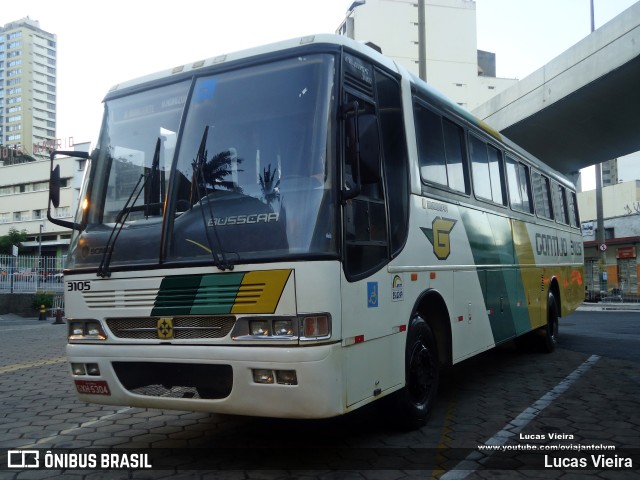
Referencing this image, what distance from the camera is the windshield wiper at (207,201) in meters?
4.25

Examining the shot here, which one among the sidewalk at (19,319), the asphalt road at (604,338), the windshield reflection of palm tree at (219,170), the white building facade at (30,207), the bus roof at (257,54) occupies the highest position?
the white building facade at (30,207)

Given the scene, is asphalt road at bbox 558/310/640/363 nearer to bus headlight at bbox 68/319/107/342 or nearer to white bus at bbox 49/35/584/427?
white bus at bbox 49/35/584/427

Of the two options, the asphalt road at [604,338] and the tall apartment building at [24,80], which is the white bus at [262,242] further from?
the tall apartment building at [24,80]

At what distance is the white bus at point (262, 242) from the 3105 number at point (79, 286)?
2cm

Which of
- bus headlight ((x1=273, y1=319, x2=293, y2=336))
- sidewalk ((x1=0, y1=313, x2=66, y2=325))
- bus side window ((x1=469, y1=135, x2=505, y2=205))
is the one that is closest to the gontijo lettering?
bus side window ((x1=469, y1=135, x2=505, y2=205))

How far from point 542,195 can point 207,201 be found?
767 centimetres

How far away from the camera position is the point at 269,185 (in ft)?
14.4

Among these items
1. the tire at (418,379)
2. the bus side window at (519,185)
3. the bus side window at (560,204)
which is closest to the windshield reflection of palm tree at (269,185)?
the tire at (418,379)

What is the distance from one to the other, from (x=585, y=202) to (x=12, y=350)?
49911 mm

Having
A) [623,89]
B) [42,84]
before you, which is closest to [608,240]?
[623,89]

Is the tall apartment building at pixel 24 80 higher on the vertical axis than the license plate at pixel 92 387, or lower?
higher

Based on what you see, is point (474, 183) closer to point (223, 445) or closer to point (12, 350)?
point (223, 445)

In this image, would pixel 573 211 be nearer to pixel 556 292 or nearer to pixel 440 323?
pixel 556 292

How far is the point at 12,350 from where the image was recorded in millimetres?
12312
